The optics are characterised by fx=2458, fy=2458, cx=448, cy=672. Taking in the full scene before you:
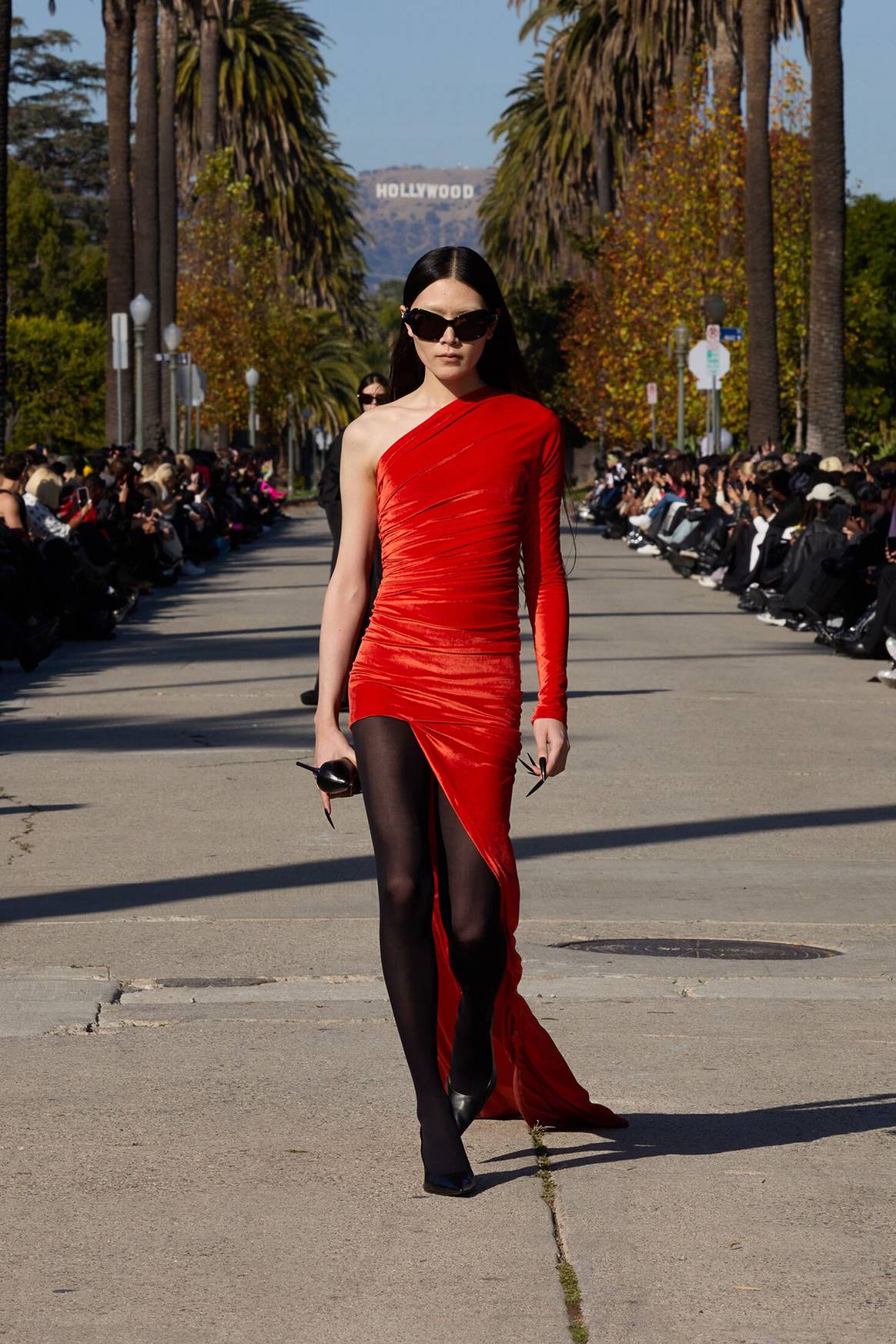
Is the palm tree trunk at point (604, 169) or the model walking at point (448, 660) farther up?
the palm tree trunk at point (604, 169)

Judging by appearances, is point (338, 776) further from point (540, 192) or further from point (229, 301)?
point (540, 192)

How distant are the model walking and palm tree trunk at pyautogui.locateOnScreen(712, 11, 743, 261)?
49.0 meters

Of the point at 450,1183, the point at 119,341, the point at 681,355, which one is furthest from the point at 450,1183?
the point at 681,355

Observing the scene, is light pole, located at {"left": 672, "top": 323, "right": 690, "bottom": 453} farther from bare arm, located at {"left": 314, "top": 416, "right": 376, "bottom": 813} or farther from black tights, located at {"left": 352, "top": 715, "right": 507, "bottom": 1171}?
black tights, located at {"left": 352, "top": 715, "right": 507, "bottom": 1171}

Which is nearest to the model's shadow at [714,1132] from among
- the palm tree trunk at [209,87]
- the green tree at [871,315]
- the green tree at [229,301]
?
the green tree at [871,315]

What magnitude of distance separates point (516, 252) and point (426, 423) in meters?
97.3

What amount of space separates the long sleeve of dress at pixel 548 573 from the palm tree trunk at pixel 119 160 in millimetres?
39626

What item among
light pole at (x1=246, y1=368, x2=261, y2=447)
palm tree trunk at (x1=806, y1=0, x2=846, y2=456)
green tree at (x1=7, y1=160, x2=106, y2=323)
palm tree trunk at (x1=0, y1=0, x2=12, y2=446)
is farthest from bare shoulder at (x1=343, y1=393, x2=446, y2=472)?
green tree at (x1=7, y1=160, x2=106, y2=323)

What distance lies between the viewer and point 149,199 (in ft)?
165

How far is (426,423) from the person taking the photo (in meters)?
5.31

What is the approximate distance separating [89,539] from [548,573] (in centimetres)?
1866

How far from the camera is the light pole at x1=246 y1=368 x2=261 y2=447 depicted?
6462 centimetres

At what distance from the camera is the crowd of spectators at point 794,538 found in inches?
782

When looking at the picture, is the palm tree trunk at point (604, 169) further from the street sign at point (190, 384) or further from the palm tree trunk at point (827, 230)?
the palm tree trunk at point (827, 230)
